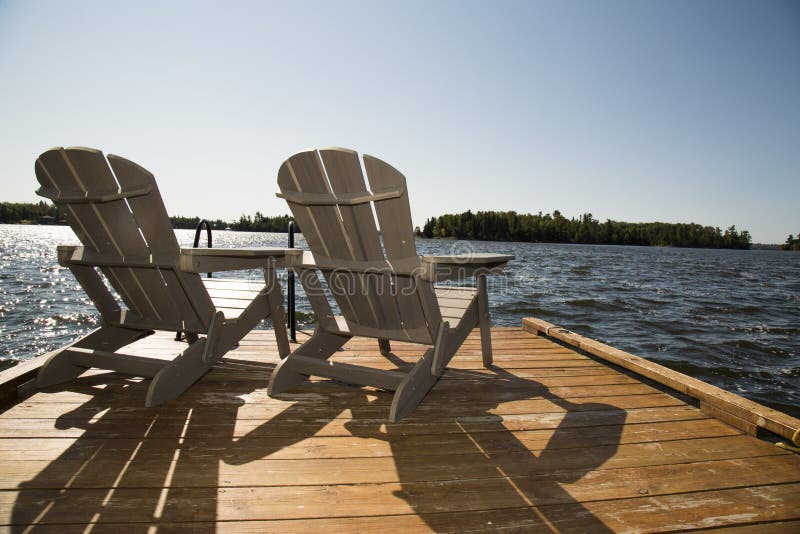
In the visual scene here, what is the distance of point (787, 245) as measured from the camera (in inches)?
4026

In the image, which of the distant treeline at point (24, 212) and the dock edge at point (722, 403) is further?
the distant treeline at point (24, 212)

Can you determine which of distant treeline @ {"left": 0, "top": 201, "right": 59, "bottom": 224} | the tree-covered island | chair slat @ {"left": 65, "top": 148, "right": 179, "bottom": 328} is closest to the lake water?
chair slat @ {"left": 65, "top": 148, "right": 179, "bottom": 328}

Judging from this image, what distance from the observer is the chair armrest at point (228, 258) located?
2.18 metres

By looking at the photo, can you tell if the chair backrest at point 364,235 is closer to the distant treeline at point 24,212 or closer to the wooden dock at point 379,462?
the wooden dock at point 379,462

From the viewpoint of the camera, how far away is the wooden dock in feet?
4.39

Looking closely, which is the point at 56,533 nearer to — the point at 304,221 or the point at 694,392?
the point at 304,221

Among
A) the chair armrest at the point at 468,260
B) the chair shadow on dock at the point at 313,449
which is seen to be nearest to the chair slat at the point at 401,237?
the chair armrest at the point at 468,260

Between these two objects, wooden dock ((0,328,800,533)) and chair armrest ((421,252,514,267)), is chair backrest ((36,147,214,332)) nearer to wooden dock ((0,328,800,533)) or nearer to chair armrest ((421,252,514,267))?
wooden dock ((0,328,800,533))

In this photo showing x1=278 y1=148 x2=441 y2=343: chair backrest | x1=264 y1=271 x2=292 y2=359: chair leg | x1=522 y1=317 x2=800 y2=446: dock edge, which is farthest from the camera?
x1=264 y1=271 x2=292 y2=359: chair leg

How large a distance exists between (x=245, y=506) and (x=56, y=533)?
50 centimetres

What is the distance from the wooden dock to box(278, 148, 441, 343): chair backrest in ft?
1.64

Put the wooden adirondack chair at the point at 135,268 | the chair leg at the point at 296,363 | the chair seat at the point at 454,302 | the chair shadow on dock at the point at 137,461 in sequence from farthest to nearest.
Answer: the chair seat at the point at 454,302
the chair leg at the point at 296,363
the wooden adirondack chair at the point at 135,268
the chair shadow on dock at the point at 137,461

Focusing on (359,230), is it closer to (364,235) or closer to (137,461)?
(364,235)

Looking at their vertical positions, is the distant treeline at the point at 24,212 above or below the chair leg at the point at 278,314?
above
